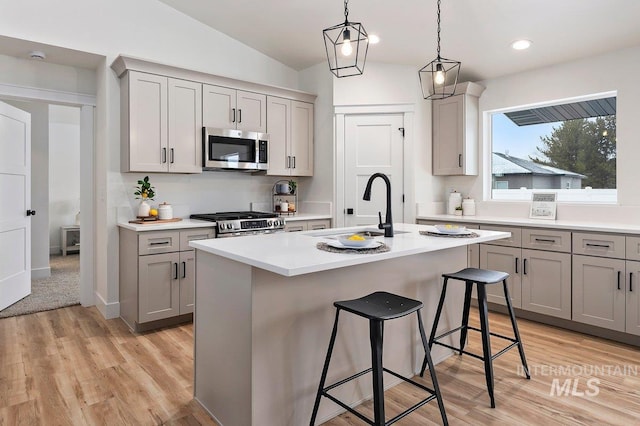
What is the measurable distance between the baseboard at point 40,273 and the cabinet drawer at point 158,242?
2904 millimetres

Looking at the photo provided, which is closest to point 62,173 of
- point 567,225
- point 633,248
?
point 567,225

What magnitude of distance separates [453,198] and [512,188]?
62 centimetres

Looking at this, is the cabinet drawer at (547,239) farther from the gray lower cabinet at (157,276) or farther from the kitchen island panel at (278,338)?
the gray lower cabinet at (157,276)

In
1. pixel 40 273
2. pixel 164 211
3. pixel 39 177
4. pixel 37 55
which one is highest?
pixel 37 55

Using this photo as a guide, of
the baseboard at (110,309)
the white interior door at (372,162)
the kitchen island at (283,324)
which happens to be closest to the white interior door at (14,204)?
the baseboard at (110,309)

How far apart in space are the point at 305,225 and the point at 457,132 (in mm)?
1969

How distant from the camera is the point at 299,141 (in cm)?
472

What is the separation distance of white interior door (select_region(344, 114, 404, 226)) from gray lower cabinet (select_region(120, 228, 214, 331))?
1.70 metres

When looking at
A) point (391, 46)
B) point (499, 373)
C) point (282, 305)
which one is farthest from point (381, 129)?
point (282, 305)

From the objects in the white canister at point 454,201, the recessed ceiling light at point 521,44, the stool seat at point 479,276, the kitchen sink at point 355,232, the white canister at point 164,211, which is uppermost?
the recessed ceiling light at point 521,44

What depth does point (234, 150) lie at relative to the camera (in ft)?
13.5

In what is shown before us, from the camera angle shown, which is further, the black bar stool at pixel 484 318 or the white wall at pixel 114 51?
the white wall at pixel 114 51

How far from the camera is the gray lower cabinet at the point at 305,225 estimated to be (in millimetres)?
4215

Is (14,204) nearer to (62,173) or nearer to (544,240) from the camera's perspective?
(62,173)
